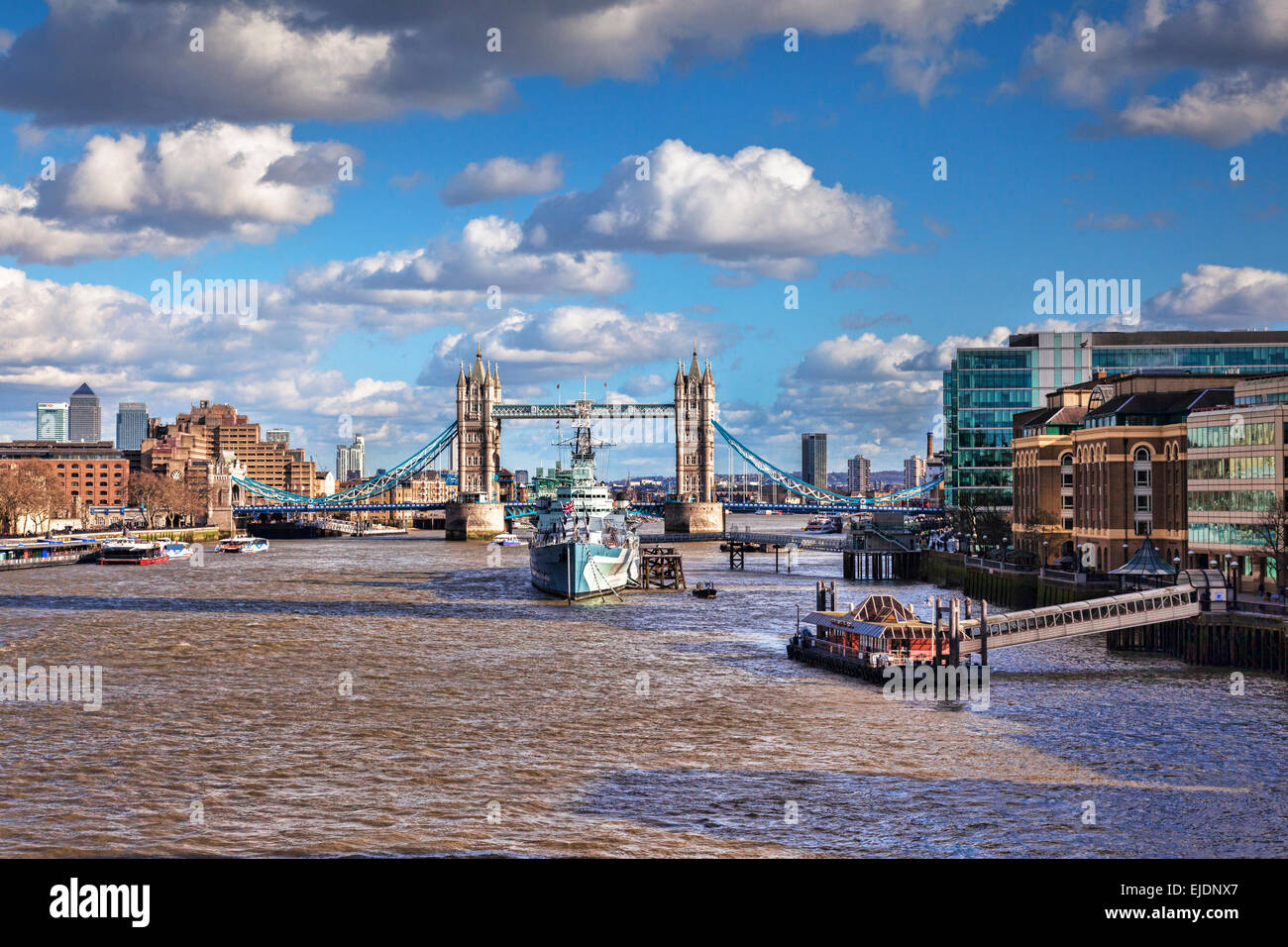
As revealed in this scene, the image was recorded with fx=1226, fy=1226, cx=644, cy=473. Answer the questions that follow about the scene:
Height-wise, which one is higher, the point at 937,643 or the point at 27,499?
the point at 27,499

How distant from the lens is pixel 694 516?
191 m

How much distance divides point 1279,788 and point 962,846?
869 cm

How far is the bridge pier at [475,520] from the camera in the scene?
178m

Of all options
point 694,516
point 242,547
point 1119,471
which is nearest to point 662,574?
point 1119,471

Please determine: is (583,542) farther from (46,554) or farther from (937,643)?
(46,554)

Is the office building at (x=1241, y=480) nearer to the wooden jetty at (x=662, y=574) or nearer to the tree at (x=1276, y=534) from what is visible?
the tree at (x=1276, y=534)

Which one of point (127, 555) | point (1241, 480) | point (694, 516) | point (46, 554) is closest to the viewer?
point (1241, 480)

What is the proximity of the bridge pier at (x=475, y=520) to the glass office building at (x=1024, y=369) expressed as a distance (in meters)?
84.4

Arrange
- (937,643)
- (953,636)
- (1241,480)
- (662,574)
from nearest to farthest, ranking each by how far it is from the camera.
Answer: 1. (953,636)
2. (937,643)
3. (1241,480)
4. (662,574)

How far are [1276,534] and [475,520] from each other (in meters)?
139

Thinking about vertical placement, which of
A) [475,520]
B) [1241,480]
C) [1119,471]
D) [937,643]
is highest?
[1119,471]

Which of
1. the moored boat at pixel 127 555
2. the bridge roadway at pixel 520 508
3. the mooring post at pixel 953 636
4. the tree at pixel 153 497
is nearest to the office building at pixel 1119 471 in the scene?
the mooring post at pixel 953 636
